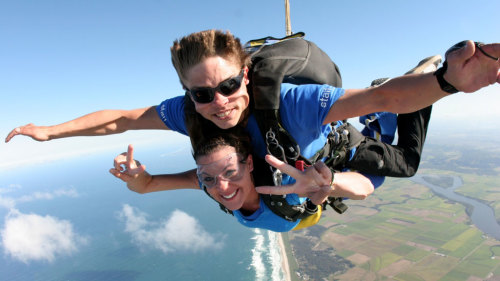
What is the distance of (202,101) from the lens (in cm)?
175

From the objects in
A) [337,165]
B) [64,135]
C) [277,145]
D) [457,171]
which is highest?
[64,135]

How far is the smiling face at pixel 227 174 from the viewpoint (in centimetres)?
219

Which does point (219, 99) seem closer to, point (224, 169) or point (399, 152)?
point (224, 169)

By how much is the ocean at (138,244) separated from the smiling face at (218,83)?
2364cm

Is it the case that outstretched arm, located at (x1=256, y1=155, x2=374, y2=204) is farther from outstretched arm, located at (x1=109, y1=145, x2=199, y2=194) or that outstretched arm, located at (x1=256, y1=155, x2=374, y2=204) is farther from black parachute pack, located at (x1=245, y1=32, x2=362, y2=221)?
outstretched arm, located at (x1=109, y1=145, x2=199, y2=194)

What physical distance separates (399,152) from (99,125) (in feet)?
9.66

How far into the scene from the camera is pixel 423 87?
115 centimetres

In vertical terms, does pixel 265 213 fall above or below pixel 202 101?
below

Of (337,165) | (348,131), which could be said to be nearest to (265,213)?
(337,165)

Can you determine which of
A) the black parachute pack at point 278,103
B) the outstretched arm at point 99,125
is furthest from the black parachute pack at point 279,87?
the outstretched arm at point 99,125

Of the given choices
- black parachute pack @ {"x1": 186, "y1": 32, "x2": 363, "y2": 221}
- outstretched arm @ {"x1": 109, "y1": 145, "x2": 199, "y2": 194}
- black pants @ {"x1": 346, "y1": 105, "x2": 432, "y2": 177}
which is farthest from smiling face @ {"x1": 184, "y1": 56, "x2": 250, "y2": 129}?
black pants @ {"x1": 346, "y1": 105, "x2": 432, "y2": 177}

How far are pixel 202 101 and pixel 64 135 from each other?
4.53ft

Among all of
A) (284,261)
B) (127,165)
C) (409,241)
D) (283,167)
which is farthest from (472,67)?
(409,241)

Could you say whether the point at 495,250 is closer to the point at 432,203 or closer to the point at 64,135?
the point at 432,203
